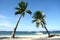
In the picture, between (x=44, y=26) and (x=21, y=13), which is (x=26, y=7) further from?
(x=44, y=26)

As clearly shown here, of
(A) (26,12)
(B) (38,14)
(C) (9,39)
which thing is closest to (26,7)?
(A) (26,12)

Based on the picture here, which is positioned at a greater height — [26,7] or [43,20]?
[26,7]

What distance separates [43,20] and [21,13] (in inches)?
226

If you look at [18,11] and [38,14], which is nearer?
[18,11]

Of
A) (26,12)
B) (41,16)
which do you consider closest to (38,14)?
(41,16)

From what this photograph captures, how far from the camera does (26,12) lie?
39.4 meters

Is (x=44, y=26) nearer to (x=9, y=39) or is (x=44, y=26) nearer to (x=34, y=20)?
(x=34, y=20)

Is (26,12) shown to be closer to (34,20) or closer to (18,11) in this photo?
(18,11)

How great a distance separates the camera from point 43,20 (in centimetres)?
4278

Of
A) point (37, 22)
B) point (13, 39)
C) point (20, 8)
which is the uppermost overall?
point (20, 8)

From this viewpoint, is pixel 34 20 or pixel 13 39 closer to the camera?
pixel 13 39

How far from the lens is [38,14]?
141 feet

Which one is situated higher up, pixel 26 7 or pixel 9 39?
pixel 26 7

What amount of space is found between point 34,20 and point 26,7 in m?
5.51
